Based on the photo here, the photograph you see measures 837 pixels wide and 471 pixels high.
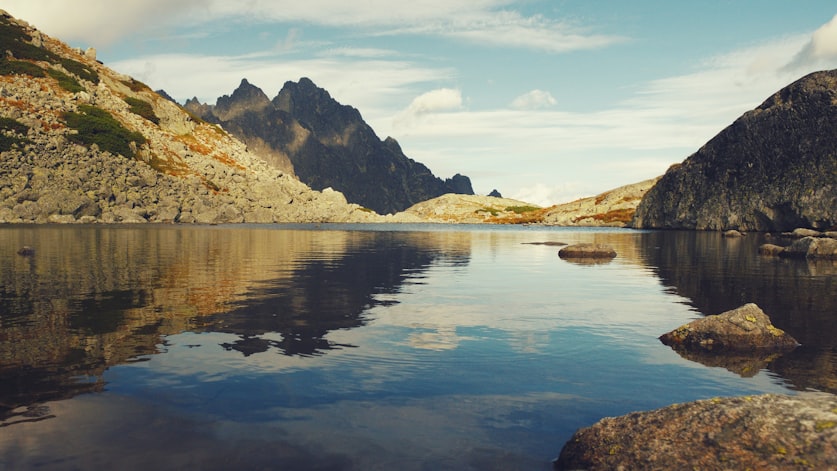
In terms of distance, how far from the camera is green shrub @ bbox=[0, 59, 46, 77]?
613 feet

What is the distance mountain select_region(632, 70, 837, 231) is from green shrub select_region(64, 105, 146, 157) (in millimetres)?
184010

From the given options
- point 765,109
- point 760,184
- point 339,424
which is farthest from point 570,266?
point 765,109

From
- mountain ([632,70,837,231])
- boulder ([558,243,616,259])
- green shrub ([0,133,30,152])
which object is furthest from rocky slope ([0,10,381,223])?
mountain ([632,70,837,231])

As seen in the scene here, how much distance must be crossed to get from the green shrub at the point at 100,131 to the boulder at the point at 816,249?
178m

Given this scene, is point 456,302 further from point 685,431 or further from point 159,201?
point 159,201

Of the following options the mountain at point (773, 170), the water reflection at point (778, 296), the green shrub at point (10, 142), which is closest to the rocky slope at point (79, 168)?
the green shrub at point (10, 142)

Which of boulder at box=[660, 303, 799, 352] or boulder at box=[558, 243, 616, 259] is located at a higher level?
boulder at box=[558, 243, 616, 259]

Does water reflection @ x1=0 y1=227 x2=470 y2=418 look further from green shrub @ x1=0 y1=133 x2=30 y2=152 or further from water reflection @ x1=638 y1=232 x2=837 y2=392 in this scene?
green shrub @ x1=0 y1=133 x2=30 y2=152

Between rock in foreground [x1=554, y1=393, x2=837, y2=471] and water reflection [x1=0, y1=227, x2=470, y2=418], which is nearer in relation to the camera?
rock in foreground [x1=554, y1=393, x2=837, y2=471]

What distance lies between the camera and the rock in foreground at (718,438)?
8.12 m

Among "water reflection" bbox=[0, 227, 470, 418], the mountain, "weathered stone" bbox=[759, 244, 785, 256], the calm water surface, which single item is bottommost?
the calm water surface

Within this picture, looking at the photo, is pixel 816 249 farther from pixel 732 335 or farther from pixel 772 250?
pixel 732 335

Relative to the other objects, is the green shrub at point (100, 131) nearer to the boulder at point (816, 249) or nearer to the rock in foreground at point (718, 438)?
the boulder at point (816, 249)

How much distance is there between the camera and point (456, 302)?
94.6ft
